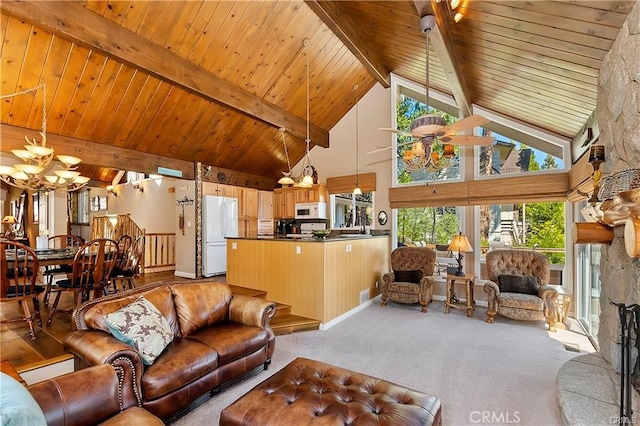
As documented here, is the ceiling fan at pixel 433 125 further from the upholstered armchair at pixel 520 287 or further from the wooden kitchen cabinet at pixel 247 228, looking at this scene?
the wooden kitchen cabinet at pixel 247 228

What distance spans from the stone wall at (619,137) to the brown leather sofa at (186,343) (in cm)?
283

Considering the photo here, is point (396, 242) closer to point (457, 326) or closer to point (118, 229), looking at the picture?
point (457, 326)

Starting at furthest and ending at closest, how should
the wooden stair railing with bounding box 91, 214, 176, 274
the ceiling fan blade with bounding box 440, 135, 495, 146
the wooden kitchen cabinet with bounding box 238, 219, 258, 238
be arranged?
the wooden stair railing with bounding box 91, 214, 176, 274
the wooden kitchen cabinet with bounding box 238, 219, 258, 238
the ceiling fan blade with bounding box 440, 135, 495, 146

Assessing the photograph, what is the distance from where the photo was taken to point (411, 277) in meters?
5.11

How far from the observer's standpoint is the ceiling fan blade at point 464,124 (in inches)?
104

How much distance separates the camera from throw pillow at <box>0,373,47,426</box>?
1.03m

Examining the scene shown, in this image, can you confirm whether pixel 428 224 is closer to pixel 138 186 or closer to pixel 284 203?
pixel 284 203

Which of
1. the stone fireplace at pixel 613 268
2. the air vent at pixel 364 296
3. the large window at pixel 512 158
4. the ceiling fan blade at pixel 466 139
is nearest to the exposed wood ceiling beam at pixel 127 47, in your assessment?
the ceiling fan blade at pixel 466 139

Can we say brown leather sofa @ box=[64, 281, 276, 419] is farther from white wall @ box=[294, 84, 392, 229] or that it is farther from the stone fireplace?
white wall @ box=[294, 84, 392, 229]

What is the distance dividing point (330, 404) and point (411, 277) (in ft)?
12.4

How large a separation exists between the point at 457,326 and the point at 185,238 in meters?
5.83

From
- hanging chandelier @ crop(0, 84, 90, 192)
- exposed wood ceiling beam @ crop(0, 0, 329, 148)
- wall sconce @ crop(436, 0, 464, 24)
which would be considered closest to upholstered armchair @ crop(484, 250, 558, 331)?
wall sconce @ crop(436, 0, 464, 24)

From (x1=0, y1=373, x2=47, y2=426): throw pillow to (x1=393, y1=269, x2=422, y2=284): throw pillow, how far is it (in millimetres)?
4780

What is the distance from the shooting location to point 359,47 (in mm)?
4918
